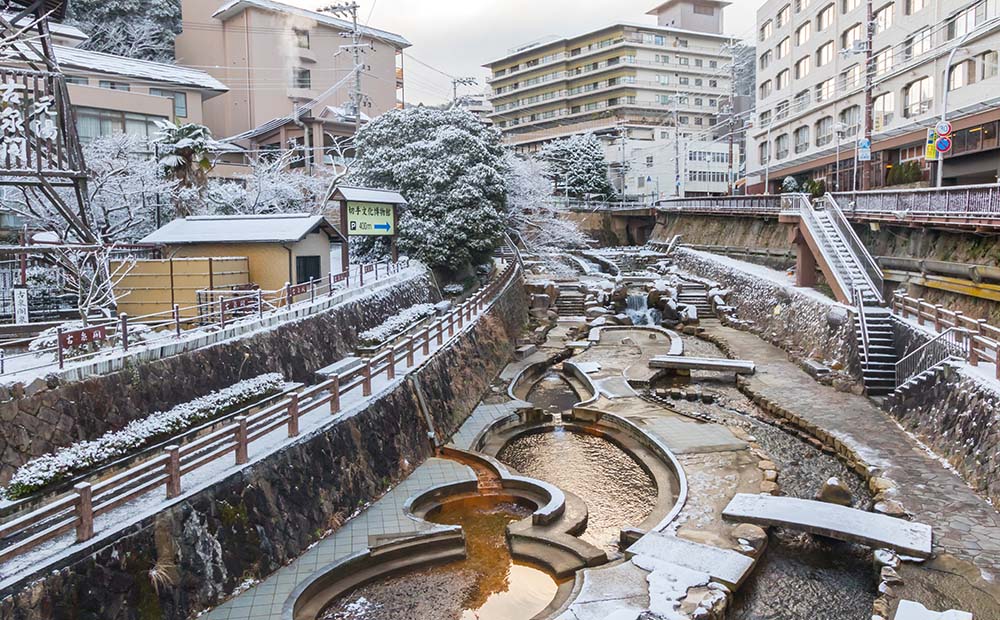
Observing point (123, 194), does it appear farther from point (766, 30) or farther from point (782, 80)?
point (766, 30)

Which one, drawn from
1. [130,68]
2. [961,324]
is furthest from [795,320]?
[130,68]

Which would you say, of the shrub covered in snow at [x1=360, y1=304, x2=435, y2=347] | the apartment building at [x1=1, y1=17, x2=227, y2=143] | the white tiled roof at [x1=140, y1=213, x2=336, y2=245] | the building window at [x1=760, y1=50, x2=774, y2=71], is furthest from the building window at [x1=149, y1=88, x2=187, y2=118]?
the building window at [x1=760, y1=50, x2=774, y2=71]

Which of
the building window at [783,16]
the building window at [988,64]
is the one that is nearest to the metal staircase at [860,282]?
the building window at [988,64]

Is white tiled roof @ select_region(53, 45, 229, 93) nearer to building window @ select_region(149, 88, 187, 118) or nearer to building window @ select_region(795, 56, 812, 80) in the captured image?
building window @ select_region(149, 88, 187, 118)

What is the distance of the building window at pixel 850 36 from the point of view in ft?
132

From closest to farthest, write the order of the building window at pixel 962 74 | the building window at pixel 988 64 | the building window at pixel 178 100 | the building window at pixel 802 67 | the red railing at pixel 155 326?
the red railing at pixel 155 326, the building window at pixel 988 64, the building window at pixel 962 74, the building window at pixel 178 100, the building window at pixel 802 67

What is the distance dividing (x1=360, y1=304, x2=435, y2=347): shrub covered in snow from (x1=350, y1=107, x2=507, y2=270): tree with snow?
4435 millimetres

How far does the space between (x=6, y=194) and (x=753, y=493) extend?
2814cm

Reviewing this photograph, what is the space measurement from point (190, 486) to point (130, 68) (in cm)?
3731

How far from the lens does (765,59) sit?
54.8 metres

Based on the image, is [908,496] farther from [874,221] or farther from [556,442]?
[874,221]

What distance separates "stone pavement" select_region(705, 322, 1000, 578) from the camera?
39.2ft

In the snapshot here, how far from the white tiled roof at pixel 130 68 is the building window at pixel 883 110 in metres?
38.2

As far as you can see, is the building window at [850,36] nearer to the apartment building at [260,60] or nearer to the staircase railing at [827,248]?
the staircase railing at [827,248]
